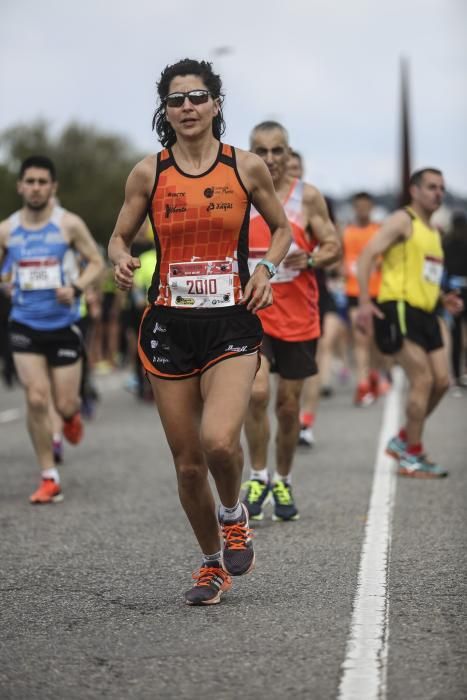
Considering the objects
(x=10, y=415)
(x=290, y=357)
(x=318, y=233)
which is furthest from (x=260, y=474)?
(x=10, y=415)

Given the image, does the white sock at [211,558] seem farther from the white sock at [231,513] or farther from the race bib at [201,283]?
the race bib at [201,283]

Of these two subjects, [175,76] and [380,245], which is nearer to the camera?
[175,76]

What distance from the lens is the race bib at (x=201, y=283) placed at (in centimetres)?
546

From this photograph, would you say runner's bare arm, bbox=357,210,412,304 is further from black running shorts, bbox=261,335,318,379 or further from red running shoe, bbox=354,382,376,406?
red running shoe, bbox=354,382,376,406

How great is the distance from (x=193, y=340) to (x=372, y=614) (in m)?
1.30

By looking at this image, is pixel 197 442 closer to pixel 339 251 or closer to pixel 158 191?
pixel 158 191

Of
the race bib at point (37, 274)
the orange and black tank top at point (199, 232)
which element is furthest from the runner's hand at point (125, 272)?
the race bib at point (37, 274)

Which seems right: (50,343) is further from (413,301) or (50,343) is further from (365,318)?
(413,301)

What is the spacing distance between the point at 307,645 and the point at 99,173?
83.1m

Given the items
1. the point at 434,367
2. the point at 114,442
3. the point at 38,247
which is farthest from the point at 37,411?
the point at 114,442

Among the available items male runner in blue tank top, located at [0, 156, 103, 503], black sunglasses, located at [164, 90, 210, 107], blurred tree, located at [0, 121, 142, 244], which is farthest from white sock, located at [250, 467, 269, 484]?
blurred tree, located at [0, 121, 142, 244]

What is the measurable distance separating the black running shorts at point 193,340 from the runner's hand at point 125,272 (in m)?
0.18

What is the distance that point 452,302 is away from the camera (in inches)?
382

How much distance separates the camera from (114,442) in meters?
12.5
